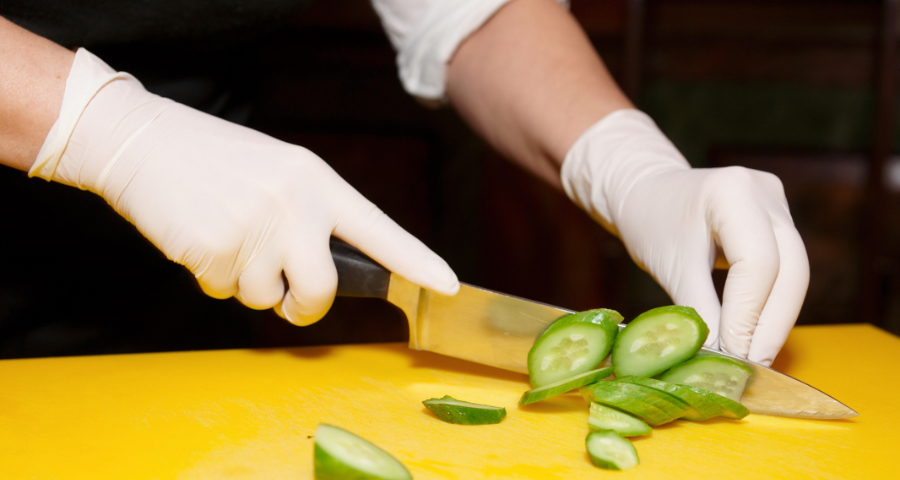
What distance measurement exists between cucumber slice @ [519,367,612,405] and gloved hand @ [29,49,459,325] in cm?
29

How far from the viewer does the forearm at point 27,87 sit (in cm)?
118

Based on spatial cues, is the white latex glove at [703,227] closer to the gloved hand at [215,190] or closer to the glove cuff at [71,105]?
the gloved hand at [215,190]

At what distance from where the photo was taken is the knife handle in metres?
1.36

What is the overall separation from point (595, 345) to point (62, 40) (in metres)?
1.49

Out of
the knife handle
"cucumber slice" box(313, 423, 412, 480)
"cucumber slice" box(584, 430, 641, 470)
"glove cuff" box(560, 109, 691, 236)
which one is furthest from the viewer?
"glove cuff" box(560, 109, 691, 236)

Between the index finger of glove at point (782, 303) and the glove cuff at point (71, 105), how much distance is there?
147cm

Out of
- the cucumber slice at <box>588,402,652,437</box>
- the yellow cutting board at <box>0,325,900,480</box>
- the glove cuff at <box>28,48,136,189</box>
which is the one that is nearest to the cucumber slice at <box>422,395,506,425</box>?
the yellow cutting board at <box>0,325,900,480</box>

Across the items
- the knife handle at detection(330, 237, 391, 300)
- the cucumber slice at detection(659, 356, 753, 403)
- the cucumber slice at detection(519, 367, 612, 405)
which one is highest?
the knife handle at detection(330, 237, 391, 300)

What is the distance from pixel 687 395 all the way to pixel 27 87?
1354mm

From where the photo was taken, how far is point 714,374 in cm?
113

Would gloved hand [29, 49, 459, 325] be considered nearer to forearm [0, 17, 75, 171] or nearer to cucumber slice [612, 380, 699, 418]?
forearm [0, 17, 75, 171]

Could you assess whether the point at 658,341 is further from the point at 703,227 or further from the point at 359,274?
the point at 359,274

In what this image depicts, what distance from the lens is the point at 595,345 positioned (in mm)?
1157

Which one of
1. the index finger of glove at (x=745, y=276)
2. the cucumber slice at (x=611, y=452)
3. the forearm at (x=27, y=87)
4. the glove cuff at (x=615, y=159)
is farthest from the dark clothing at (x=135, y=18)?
the cucumber slice at (x=611, y=452)
